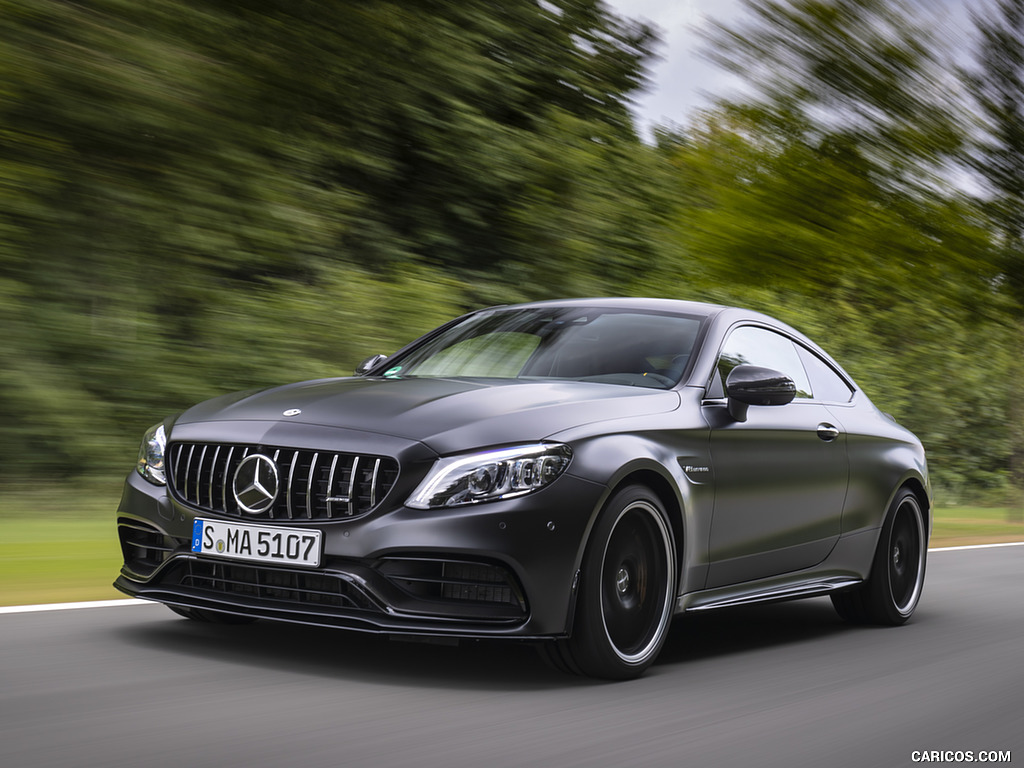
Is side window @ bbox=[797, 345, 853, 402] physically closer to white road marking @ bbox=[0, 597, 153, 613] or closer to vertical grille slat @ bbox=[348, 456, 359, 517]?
vertical grille slat @ bbox=[348, 456, 359, 517]

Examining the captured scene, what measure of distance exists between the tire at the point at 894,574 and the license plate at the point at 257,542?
3.38 m

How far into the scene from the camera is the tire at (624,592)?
477 centimetres

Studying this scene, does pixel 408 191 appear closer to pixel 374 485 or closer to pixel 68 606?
pixel 68 606

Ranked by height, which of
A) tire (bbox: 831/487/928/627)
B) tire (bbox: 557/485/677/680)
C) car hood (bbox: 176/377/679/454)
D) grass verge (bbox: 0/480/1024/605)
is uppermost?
car hood (bbox: 176/377/679/454)

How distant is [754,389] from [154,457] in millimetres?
2366

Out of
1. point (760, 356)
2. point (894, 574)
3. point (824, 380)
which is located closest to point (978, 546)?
point (894, 574)

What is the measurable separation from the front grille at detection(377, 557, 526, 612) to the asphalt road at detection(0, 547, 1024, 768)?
1.04 feet

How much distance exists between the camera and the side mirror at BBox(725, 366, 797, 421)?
5668 millimetres

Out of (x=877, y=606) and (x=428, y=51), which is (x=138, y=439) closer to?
(x=428, y=51)

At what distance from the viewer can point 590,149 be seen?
17.2m

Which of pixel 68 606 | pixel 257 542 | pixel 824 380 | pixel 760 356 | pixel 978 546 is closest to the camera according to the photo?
pixel 257 542

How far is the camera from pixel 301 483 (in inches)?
186

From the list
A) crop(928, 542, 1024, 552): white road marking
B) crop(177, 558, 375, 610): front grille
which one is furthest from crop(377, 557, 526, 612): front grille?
crop(928, 542, 1024, 552): white road marking

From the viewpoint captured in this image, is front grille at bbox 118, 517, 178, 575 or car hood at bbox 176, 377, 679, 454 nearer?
car hood at bbox 176, 377, 679, 454
